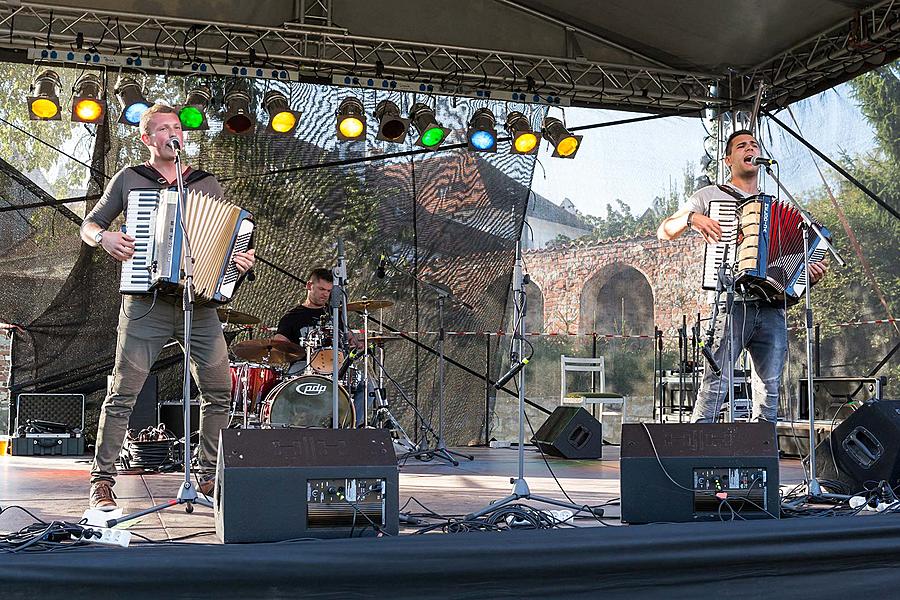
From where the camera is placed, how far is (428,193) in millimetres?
8492

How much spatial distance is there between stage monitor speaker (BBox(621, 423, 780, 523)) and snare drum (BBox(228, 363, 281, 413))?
3.83 metres

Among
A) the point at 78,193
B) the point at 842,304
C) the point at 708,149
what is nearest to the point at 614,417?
the point at 842,304

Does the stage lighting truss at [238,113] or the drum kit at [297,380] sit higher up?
the stage lighting truss at [238,113]

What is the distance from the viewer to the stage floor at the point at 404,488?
11.1 ft

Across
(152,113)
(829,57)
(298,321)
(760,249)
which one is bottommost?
(298,321)

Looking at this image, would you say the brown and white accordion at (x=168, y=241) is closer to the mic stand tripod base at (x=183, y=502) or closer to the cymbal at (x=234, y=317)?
the mic stand tripod base at (x=183, y=502)

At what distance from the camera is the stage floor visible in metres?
3.39

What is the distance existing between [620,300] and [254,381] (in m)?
9.25

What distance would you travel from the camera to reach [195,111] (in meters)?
7.17

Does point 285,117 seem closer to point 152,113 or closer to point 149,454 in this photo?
point 149,454

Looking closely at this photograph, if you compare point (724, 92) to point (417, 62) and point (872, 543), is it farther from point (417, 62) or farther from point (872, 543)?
point (872, 543)

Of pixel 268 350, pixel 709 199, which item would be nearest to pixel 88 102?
pixel 268 350

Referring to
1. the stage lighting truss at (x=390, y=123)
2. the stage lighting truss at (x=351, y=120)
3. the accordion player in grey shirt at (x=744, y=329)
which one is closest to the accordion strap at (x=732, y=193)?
the accordion player in grey shirt at (x=744, y=329)

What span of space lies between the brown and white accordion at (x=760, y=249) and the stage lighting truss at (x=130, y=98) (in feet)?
14.8
